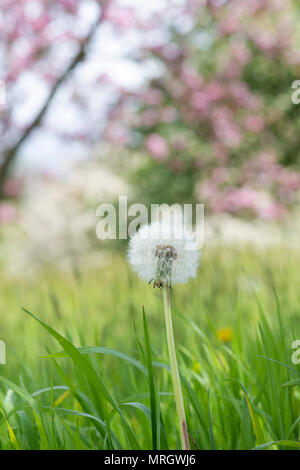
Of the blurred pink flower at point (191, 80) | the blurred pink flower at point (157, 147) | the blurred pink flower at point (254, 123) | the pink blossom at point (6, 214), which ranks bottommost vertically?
the pink blossom at point (6, 214)

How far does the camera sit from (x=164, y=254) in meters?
0.73

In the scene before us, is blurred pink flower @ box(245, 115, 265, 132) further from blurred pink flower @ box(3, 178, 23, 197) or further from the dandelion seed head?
the dandelion seed head

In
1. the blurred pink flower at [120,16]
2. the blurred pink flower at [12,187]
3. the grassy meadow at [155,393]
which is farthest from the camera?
the blurred pink flower at [12,187]

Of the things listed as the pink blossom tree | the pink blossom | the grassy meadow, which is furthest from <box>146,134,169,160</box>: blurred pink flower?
the grassy meadow

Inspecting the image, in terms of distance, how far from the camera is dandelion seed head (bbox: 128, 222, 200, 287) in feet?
2.35

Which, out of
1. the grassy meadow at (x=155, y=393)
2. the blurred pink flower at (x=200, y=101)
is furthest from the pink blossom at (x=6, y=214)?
the grassy meadow at (x=155, y=393)

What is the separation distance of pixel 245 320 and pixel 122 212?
349 centimetres

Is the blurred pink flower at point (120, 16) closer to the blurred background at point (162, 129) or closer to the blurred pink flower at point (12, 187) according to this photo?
the blurred background at point (162, 129)

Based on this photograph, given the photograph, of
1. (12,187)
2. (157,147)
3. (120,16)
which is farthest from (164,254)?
(12,187)

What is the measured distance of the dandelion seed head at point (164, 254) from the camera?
72 cm

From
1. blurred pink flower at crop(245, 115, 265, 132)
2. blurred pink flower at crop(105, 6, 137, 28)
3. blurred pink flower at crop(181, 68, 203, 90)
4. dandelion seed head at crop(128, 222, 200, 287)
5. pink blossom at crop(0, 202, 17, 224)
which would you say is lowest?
dandelion seed head at crop(128, 222, 200, 287)

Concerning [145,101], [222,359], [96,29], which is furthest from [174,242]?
[145,101]

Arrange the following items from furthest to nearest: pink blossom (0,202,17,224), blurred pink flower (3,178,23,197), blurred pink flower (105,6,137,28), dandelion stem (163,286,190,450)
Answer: blurred pink flower (3,178,23,197) < pink blossom (0,202,17,224) < blurred pink flower (105,6,137,28) < dandelion stem (163,286,190,450)

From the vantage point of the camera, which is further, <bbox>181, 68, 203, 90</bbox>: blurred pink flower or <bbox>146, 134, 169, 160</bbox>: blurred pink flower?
<bbox>146, 134, 169, 160</bbox>: blurred pink flower
